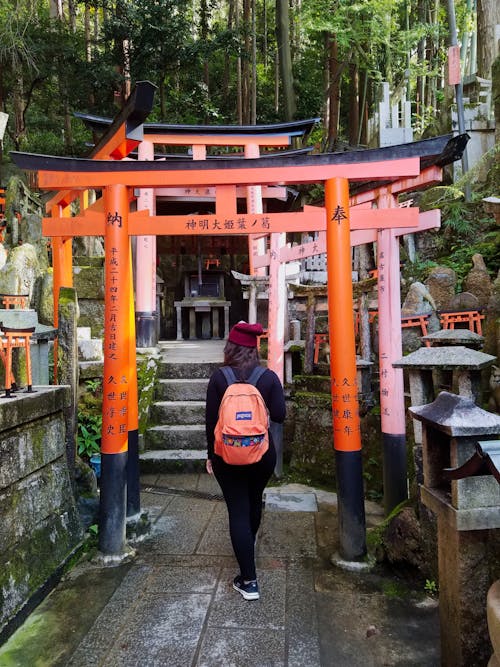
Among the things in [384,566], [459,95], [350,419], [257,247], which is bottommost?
[384,566]

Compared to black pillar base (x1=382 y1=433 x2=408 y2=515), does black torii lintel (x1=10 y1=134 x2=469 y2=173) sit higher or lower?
higher

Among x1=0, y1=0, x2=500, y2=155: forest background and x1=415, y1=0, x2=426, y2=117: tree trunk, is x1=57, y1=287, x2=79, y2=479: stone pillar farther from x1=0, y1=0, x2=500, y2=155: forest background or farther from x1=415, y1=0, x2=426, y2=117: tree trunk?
x1=415, y1=0, x2=426, y2=117: tree trunk

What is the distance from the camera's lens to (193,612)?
125 inches

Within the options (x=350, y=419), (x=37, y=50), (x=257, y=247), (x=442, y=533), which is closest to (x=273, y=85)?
(x=37, y=50)

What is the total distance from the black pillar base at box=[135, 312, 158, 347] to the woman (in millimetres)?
6270

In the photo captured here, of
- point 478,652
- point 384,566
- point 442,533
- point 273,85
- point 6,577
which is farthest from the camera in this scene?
point 273,85

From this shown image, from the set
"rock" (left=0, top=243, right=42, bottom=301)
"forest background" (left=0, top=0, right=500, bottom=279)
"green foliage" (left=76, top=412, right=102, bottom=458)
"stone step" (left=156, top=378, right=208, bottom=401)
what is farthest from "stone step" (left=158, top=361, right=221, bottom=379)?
"forest background" (left=0, top=0, right=500, bottom=279)

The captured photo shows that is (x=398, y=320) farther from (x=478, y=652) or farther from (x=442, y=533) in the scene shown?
(x=478, y=652)

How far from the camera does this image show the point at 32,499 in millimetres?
3537

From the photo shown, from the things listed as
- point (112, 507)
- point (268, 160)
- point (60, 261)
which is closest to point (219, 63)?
point (60, 261)

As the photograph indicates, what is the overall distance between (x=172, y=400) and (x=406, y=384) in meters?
4.12

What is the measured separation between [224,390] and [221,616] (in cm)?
161

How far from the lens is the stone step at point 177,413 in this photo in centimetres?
760

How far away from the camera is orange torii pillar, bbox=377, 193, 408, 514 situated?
5004mm
